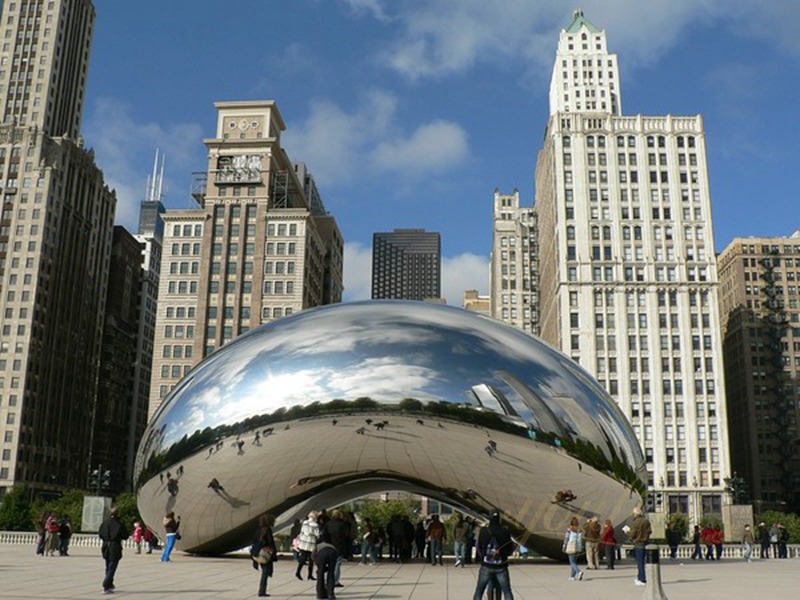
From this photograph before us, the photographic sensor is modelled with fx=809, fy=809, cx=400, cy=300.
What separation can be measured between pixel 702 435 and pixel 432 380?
3609 inches

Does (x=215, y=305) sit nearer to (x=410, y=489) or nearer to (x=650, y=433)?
(x=650, y=433)

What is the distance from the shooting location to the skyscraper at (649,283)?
98250 millimetres

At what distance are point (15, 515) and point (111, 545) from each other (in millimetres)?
68941

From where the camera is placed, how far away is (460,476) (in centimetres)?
1633

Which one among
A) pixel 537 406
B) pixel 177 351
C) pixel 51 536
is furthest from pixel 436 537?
pixel 177 351

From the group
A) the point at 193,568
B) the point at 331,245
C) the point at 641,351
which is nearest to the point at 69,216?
the point at 331,245

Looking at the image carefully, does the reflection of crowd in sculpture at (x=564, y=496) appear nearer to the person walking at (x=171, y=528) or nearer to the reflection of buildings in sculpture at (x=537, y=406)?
the reflection of buildings in sculpture at (x=537, y=406)

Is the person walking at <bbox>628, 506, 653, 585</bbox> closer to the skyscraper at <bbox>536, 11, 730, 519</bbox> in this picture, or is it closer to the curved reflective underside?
the curved reflective underside

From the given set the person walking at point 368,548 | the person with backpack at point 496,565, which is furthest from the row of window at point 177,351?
the person with backpack at point 496,565

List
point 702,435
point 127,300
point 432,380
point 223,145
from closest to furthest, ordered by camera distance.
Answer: point 432,380, point 702,435, point 223,145, point 127,300

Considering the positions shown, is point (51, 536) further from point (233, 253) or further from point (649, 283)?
point (649, 283)

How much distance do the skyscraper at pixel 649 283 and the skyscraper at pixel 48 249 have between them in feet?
233

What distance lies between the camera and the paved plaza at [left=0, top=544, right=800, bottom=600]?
1323 cm

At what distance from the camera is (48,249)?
376 ft
